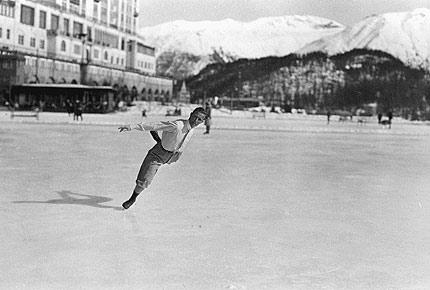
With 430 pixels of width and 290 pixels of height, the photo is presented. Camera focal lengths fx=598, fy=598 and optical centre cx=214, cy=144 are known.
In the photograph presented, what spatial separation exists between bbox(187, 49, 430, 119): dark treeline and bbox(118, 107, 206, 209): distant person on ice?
70.5m

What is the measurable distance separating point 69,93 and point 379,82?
193 feet

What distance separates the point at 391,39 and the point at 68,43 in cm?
8467

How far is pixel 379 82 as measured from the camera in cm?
9256

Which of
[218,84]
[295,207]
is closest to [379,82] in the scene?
[218,84]

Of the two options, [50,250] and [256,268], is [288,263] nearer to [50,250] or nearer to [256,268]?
[256,268]

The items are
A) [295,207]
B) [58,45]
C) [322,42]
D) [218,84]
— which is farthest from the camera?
[322,42]

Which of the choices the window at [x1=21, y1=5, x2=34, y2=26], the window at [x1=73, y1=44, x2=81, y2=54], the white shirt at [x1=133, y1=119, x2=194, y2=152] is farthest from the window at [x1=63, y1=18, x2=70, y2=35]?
the white shirt at [x1=133, y1=119, x2=194, y2=152]

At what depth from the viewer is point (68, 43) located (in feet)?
197

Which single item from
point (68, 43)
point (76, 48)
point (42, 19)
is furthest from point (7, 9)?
point (76, 48)

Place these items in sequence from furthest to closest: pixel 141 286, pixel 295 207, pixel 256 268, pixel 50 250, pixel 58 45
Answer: pixel 58 45 < pixel 295 207 < pixel 50 250 < pixel 256 268 < pixel 141 286

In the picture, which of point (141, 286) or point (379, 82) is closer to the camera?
point (141, 286)

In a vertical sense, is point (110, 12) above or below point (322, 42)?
below

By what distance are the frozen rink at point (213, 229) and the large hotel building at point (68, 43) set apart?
108 feet

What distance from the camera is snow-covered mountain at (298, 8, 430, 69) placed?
101375 mm
